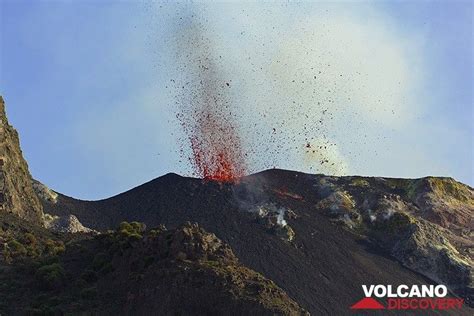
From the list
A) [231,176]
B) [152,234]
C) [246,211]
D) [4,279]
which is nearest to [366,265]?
[246,211]

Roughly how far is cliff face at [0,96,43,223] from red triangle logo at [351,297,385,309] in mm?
46064

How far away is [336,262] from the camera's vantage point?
106m

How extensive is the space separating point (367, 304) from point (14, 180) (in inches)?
2014

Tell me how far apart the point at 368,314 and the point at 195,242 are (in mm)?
36695

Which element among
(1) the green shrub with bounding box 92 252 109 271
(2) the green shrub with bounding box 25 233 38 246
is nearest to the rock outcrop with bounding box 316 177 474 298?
(1) the green shrub with bounding box 92 252 109 271

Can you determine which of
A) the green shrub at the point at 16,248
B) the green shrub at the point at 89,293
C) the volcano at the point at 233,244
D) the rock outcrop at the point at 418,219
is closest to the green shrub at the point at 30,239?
the volcano at the point at 233,244

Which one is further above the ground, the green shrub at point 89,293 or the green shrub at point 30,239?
the green shrub at point 30,239

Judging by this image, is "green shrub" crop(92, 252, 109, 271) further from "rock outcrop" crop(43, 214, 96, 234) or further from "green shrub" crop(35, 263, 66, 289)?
"rock outcrop" crop(43, 214, 96, 234)

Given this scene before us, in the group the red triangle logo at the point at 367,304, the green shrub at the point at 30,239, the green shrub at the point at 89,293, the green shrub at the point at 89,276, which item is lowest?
the green shrub at the point at 89,293

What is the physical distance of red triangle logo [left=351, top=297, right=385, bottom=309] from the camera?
93.5 metres

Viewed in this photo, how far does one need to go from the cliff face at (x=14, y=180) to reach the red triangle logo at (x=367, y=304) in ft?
151

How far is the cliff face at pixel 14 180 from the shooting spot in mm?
95188

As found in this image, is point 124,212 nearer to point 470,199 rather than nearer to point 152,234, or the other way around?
→ point 152,234

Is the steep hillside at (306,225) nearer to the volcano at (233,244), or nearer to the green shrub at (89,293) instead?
the volcano at (233,244)
